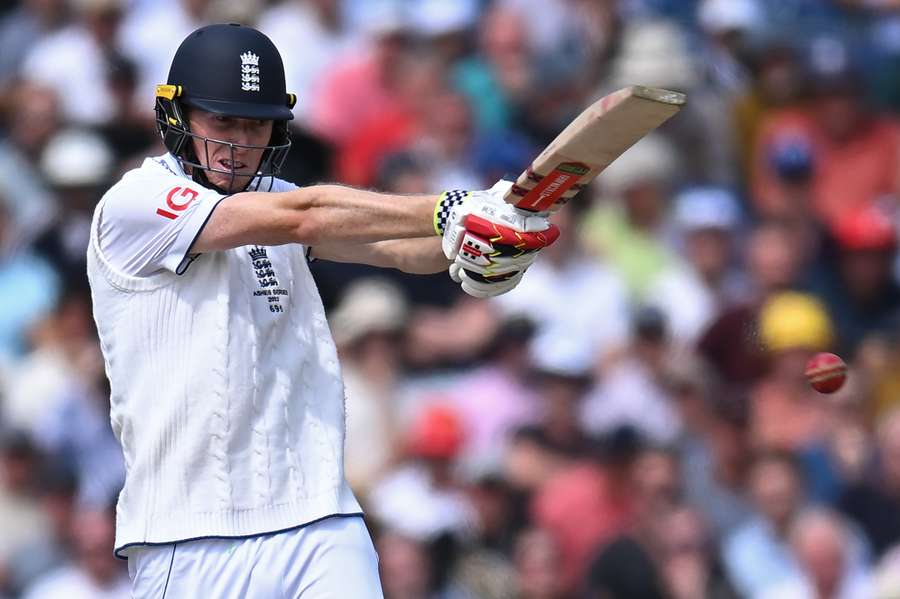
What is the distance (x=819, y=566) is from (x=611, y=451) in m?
1.21

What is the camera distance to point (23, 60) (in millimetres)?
11484

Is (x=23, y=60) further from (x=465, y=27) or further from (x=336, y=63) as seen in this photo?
(x=465, y=27)

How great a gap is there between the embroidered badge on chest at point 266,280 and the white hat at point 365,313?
407 cm

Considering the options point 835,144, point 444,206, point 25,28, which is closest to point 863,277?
point 835,144

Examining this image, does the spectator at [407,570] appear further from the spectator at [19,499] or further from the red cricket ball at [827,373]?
the red cricket ball at [827,373]

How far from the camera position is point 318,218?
4.87 meters

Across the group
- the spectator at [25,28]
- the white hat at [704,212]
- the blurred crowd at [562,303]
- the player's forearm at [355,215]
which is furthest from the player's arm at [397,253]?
the spectator at [25,28]

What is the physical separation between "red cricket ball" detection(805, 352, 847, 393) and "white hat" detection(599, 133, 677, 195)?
4.48m

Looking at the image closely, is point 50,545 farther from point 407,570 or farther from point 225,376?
point 225,376

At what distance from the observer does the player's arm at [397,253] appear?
215 inches

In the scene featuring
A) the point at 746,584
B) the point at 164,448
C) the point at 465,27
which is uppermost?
the point at 164,448

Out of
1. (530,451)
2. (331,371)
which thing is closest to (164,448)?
(331,371)

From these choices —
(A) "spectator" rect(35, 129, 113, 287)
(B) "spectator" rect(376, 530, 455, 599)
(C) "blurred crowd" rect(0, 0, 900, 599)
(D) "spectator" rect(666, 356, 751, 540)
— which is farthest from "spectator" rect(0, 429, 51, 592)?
(D) "spectator" rect(666, 356, 751, 540)

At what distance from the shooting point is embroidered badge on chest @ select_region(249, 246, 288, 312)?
5.16m
